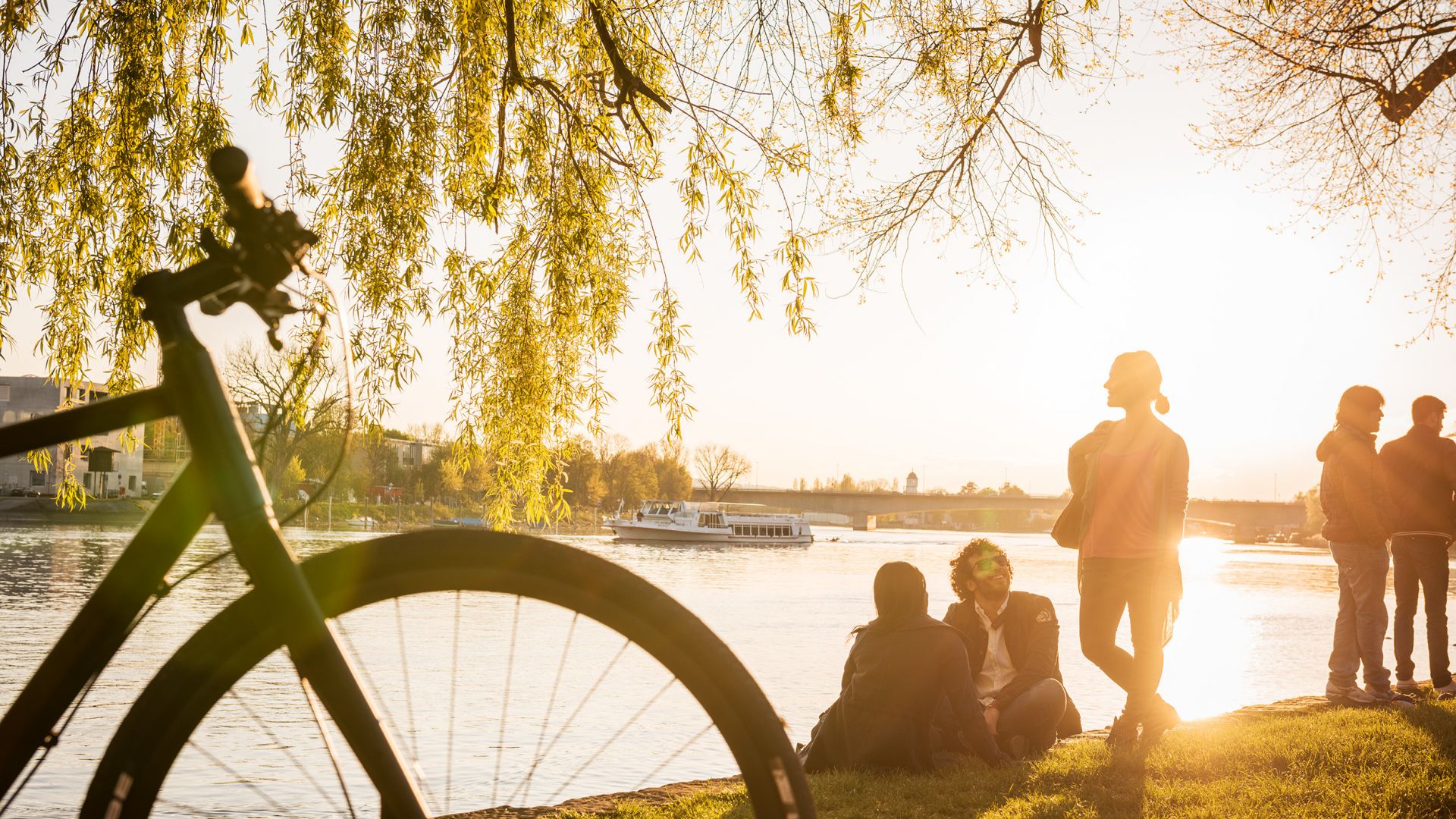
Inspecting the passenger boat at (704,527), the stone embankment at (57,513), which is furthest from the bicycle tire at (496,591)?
the passenger boat at (704,527)

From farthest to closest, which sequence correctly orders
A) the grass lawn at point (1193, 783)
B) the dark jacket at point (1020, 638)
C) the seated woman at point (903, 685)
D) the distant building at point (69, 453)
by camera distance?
the dark jacket at point (1020, 638) < the seated woman at point (903, 685) < the grass lawn at point (1193, 783) < the distant building at point (69, 453)

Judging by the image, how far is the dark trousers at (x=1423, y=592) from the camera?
7188 millimetres

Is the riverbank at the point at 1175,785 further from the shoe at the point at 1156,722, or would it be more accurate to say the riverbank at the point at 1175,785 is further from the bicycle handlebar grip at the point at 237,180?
the bicycle handlebar grip at the point at 237,180

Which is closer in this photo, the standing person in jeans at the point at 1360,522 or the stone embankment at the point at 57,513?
the standing person in jeans at the point at 1360,522

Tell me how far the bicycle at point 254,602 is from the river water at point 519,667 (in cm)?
7

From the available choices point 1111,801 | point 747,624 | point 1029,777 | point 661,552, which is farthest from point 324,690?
point 661,552

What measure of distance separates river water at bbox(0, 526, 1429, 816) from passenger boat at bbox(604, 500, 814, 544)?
30522mm

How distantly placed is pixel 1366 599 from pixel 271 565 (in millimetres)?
7198

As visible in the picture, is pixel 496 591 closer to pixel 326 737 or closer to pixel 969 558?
pixel 326 737

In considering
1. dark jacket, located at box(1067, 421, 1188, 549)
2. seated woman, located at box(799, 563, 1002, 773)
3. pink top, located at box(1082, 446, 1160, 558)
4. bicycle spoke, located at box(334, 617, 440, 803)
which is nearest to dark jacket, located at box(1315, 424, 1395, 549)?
dark jacket, located at box(1067, 421, 1188, 549)

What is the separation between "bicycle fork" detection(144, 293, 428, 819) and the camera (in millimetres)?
1413

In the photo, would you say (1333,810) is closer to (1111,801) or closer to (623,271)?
(1111,801)

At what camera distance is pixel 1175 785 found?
4723mm

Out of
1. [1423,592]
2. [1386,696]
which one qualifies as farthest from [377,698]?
[1423,592]
